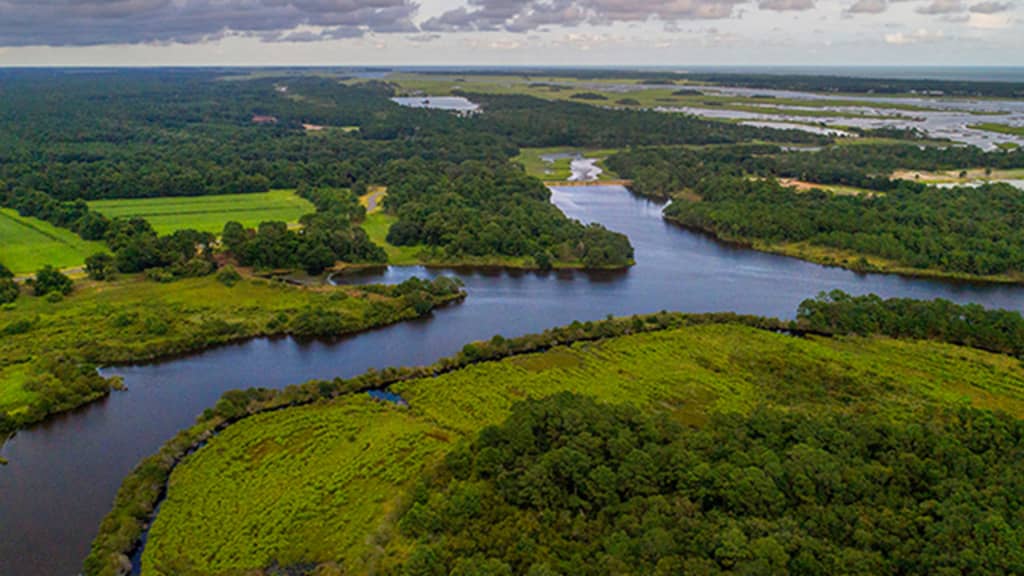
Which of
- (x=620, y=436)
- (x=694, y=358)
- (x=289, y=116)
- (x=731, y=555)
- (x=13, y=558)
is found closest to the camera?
(x=731, y=555)

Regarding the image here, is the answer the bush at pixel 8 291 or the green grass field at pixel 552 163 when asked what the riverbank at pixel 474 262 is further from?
the green grass field at pixel 552 163

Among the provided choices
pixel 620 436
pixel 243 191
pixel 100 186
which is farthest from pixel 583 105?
pixel 620 436

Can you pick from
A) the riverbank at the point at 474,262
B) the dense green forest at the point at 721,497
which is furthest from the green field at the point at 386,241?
the dense green forest at the point at 721,497

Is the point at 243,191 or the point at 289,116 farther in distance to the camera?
the point at 289,116

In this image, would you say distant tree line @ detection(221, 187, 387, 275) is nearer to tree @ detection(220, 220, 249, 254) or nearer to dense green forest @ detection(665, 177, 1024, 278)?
tree @ detection(220, 220, 249, 254)

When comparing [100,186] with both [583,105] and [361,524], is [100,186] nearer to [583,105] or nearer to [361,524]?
[361,524]

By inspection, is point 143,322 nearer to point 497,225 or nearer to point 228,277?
point 228,277

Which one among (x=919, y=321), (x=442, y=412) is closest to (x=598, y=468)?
(x=442, y=412)
